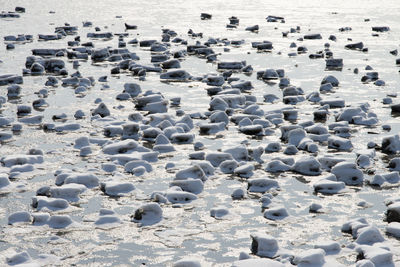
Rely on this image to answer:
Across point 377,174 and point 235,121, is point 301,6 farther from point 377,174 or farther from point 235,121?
point 377,174

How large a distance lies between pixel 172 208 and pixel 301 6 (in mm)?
20999

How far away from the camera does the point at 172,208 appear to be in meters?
5.05

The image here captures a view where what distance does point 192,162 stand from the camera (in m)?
6.12

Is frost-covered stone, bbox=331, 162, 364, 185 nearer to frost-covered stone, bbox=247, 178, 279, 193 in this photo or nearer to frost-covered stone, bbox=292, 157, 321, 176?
frost-covered stone, bbox=292, 157, 321, 176

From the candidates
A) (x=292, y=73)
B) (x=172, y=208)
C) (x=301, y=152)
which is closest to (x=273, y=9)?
(x=292, y=73)

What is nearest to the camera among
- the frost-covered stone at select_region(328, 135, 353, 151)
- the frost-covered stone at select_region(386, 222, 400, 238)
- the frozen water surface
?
the frozen water surface

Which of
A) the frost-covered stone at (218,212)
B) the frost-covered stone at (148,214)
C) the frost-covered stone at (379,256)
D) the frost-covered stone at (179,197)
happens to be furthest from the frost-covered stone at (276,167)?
the frost-covered stone at (379,256)

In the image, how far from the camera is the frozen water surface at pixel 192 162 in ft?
14.4

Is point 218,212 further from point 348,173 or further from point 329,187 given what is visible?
point 348,173

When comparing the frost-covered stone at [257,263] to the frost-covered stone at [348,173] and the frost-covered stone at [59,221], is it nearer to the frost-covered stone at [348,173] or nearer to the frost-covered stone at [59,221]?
the frost-covered stone at [59,221]

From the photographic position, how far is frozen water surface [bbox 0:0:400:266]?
4.39 metres

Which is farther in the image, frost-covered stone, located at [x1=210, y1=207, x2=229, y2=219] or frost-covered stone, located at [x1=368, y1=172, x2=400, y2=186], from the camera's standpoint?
frost-covered stone, located at [x1=368, y1=172, x2=400, y2=186]

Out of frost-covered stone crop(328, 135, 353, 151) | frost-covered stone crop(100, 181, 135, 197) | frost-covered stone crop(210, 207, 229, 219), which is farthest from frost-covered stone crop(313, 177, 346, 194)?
frost-covered stone crop(100, 181, 135, 197)

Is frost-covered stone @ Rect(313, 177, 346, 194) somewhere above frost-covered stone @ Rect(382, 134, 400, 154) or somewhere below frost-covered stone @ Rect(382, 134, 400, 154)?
below
